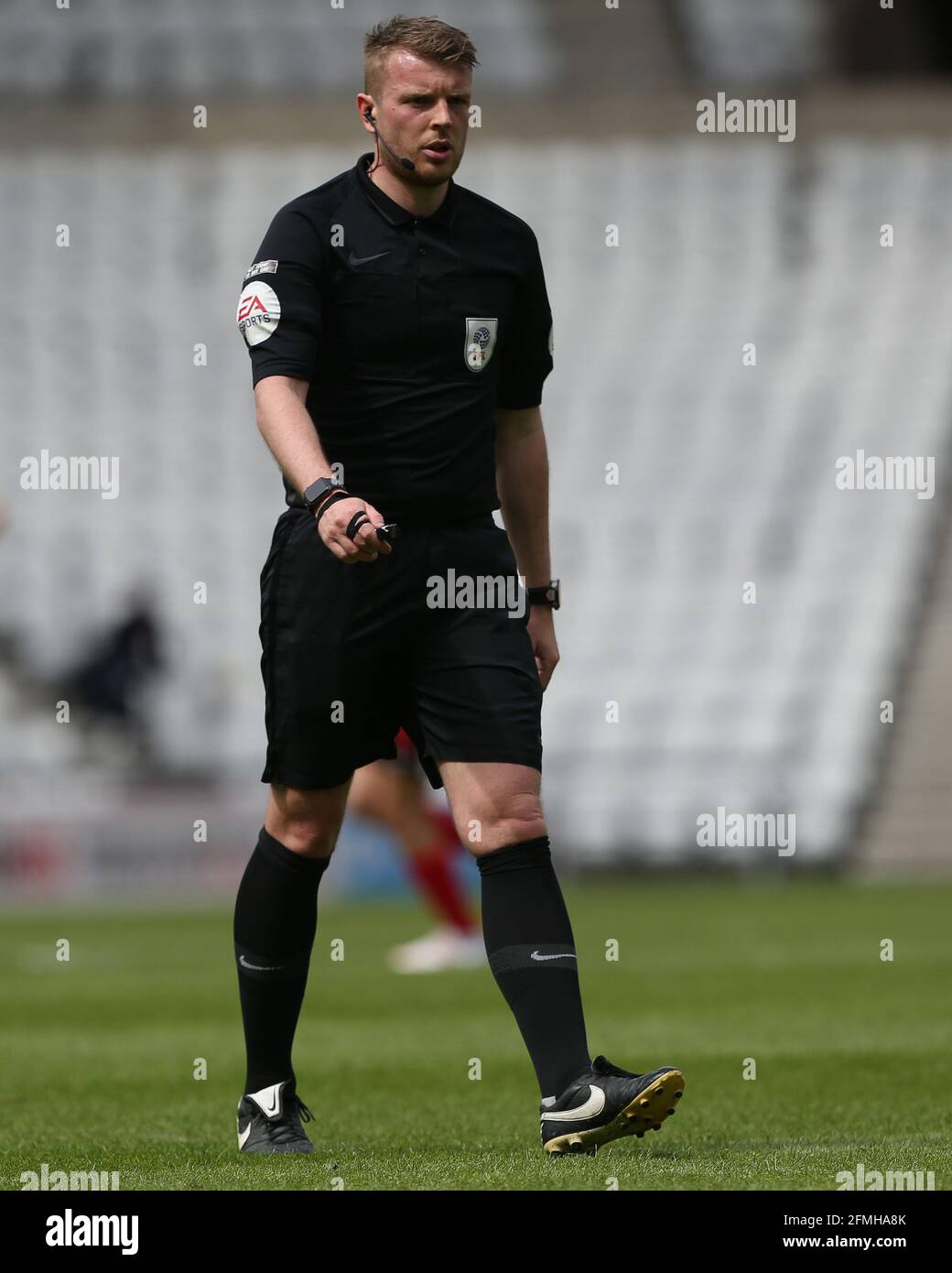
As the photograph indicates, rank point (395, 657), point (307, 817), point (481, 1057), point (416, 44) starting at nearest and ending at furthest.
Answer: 1. point (416, 44)
2. point (395, 657)
3. point (307, 817)
4. point (481, 1057)

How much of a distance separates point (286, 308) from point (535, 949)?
1396 millimetres

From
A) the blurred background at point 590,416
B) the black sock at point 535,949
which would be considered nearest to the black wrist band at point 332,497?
the black sock at point 535,949

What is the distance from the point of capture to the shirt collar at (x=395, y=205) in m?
4.55

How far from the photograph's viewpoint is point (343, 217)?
455 cm

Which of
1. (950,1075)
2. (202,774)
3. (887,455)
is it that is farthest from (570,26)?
(950,1075)

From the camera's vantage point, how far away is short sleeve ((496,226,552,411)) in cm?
470

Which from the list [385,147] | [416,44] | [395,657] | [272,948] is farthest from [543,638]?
[416,44]

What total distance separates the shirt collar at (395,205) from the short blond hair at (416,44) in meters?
0.20

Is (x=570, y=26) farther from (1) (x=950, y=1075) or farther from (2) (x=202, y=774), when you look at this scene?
(1) (x=950, y=1075)

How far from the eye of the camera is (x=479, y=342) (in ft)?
15.0

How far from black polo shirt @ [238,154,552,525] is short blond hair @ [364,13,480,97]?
27cm

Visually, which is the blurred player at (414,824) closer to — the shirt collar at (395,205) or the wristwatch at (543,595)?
the wristwatch at (543,595)

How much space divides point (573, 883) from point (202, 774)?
3.43 metres

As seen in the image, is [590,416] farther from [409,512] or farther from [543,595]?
[409,512]
